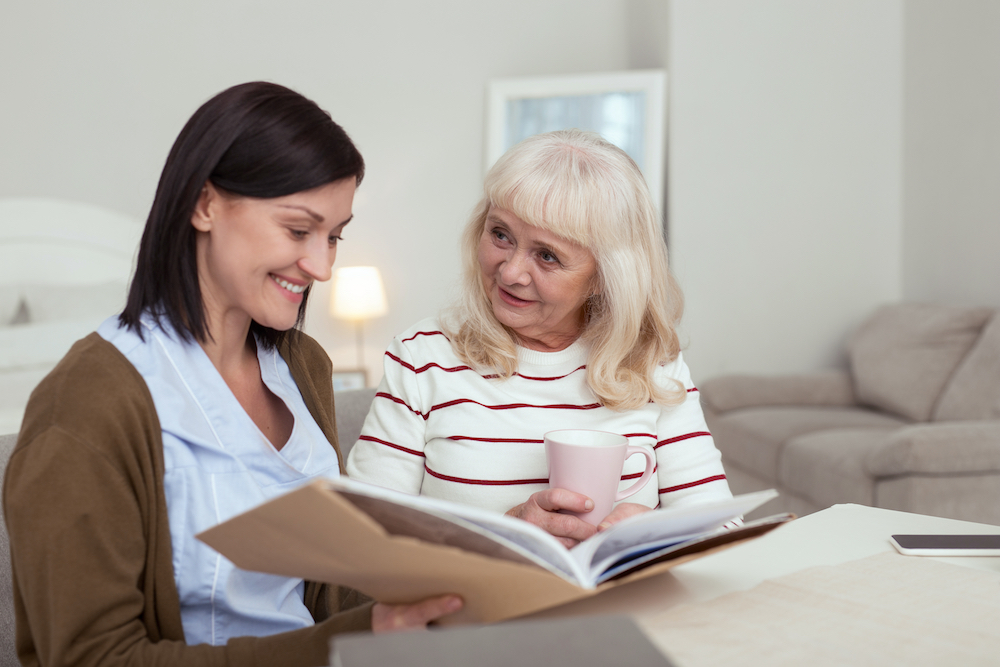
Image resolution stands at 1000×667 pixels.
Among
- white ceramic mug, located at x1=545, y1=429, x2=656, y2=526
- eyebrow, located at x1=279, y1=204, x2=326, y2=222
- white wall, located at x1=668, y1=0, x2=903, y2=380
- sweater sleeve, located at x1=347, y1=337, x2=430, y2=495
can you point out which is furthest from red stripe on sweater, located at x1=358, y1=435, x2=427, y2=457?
white wall, located at x1=668, y1=0, x2=903, y2=380

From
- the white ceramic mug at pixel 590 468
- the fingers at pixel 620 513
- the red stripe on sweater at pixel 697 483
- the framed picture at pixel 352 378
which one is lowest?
the framed picture at pixel 352 378

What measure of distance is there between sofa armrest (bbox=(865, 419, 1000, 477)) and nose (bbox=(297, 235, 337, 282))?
6.44 ft

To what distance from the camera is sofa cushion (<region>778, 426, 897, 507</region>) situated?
2570mm

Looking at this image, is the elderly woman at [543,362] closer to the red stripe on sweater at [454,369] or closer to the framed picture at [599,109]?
the red stripe on sweater at [454,369]

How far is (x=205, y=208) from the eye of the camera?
3.05 ft

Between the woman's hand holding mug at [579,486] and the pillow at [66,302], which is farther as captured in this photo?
the pillow at [66,302]

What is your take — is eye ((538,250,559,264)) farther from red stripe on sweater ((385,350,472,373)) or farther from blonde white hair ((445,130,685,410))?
red stripe on sweater ((385,350,472,373))

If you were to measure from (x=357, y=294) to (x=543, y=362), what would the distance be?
279cm

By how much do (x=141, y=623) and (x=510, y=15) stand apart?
4.06 metres

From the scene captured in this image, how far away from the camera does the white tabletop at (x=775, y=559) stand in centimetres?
81

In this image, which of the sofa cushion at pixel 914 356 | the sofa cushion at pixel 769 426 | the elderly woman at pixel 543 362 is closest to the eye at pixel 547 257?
the elderly woman at pixel 543 362

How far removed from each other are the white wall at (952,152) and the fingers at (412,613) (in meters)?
3.47

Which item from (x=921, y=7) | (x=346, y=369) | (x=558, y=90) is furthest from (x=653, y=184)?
(x=346, y=369)

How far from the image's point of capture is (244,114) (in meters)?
0.90
